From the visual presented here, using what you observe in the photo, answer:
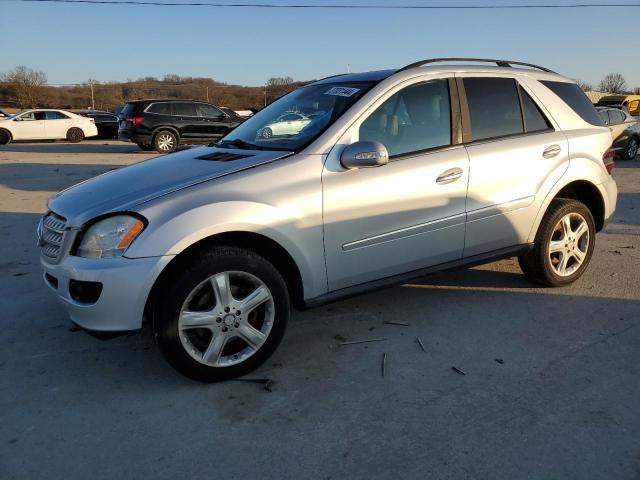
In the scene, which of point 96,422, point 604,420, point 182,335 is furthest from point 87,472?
point 604,420

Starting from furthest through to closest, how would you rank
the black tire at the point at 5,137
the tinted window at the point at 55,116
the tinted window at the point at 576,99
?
the tinted window at the point at 55,116 → the black tire at the point at 5,137 → the tinted window at the point at 576,99

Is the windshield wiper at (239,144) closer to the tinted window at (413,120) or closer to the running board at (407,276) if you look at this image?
the tinted window at (413,120)

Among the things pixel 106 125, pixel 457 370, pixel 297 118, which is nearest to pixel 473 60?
pixel 297 118

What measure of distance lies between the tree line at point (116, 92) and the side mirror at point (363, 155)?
5340 centimetres

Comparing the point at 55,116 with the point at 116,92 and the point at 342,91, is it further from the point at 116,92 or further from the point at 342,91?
the point at 116,92

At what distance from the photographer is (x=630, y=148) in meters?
14.6

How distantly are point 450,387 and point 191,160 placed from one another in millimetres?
2167

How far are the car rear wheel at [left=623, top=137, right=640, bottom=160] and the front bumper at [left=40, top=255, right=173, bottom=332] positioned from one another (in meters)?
15.2

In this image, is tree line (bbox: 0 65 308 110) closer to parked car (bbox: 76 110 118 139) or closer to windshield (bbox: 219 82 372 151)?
parked car (bbox: 76 110 118 139)

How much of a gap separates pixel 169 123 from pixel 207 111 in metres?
1.29

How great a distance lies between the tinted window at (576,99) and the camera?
4297mm

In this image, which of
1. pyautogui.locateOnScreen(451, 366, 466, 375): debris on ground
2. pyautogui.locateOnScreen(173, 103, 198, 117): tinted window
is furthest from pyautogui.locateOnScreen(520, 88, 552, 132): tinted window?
pyautogui.locateOnScreen(173, 103, 198, 117): tinted window

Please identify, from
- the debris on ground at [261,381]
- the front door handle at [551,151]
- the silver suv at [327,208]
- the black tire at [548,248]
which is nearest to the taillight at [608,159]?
the silver suv at [327,208]

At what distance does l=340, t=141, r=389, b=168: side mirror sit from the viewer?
308cm
